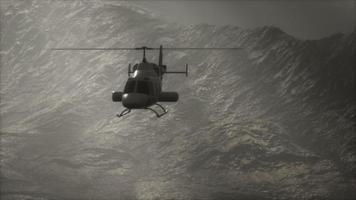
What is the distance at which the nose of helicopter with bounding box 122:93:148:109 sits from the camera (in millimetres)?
54969

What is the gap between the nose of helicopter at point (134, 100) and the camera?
180ft

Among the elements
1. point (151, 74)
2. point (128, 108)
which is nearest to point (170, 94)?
point (151, 74)

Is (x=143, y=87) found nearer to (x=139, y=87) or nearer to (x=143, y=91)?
(x=139, y=87)

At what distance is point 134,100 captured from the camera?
2175 inches

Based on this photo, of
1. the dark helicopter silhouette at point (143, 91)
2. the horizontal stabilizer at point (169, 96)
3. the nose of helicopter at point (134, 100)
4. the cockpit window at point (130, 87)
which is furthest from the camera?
the horizontal stabilizer at point (169, 96)

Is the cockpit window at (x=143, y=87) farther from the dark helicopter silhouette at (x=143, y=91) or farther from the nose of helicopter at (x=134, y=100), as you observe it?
the nose of helicopter at (x=134, y=100)

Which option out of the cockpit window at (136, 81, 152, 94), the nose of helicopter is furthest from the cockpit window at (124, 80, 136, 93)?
the nose of helicopter

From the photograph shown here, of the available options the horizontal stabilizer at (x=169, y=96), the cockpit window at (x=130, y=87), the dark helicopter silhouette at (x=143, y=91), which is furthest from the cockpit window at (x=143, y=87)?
the horizontal stabilizer at (x=169, y=96)

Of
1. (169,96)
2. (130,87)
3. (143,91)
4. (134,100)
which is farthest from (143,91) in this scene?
(169,96)

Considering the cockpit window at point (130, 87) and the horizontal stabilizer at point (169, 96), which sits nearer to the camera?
the cockpit window at point (130, 87)

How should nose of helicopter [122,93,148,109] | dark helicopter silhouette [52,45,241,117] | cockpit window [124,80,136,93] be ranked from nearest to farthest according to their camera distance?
nose of helicopter [122,93,148,109]
dark helicopter silhouette [52,45,241,117]
cockpit window [124,80,136,93]

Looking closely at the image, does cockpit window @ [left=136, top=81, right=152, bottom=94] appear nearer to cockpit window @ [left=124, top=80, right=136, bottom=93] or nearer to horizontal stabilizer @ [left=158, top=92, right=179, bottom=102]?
cockpit window @ [left=124, top=80, right=136, bottom=93]

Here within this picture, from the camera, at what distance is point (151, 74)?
60.8m

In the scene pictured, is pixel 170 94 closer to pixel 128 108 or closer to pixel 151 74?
pixel 151 74
